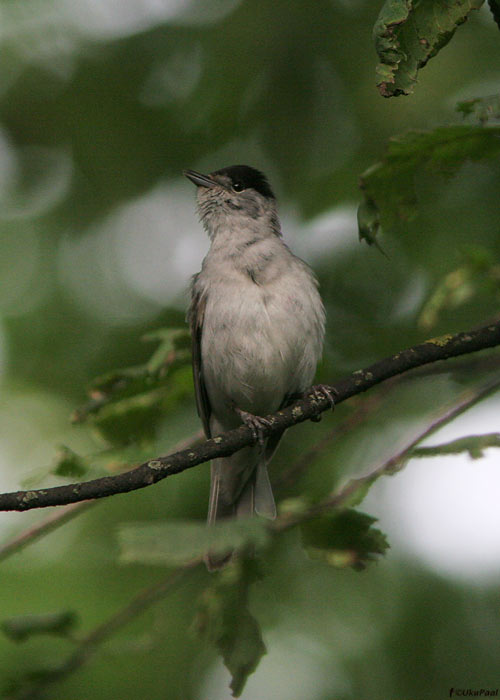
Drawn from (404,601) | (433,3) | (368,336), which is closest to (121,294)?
(368,336)

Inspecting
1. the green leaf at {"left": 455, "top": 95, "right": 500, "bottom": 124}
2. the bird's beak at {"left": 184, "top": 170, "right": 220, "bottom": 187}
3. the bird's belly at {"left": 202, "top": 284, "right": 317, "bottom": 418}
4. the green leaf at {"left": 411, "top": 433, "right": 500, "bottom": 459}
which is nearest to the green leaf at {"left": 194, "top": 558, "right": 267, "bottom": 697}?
the green leaf at {"left": 411, "top": 433, "right": 500, "bottom": 459}

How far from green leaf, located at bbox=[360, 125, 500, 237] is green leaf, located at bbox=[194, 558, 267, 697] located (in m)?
1.50

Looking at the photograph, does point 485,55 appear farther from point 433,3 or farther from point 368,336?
point 433,3

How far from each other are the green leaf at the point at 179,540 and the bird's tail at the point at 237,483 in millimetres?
2779

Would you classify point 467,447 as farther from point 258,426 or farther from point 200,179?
point 200,179

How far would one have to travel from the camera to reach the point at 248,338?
4766 mm

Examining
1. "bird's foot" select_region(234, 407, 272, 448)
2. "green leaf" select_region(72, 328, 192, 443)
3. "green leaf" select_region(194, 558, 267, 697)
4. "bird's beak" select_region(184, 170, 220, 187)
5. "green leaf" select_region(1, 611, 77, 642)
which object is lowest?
"green leaf" select_region(194, 558, 267, 697)

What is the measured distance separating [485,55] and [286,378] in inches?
121

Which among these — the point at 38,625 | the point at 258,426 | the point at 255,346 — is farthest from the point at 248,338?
the point at 38,625

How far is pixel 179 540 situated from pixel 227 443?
2.65 feet

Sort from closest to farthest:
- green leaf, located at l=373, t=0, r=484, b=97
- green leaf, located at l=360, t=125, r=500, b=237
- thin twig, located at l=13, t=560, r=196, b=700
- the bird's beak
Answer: green leaf, located at l=373, t=0, r=484, b=97 → green leaf, located at l=360, t=125, r=500, b=237 → thin twig, located at l=13, t=560, r=196, b=700 → the bird's beak

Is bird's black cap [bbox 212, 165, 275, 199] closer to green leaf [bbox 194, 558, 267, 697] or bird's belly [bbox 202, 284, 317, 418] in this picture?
bird's belly [bbox 202, 284, 317, 418]

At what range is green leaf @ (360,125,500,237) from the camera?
254 centimetres

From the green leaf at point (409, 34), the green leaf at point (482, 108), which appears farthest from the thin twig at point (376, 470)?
the green leaf at point (409, 34)
